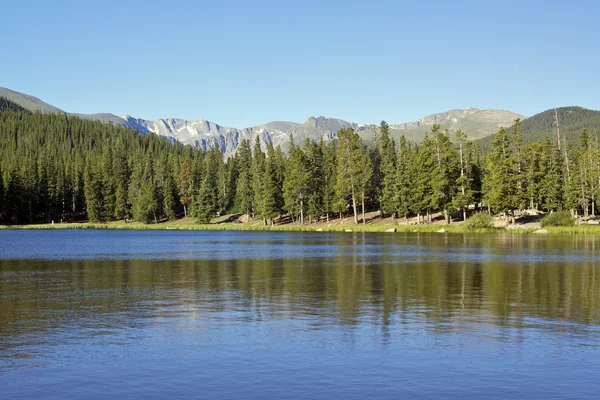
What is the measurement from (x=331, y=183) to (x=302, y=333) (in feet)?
374

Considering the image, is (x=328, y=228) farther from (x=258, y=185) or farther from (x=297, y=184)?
(x=258, y=185)

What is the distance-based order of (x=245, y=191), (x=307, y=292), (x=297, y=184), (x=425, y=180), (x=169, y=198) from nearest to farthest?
(x=307, y=292), (x=425, y=180), (x=297, y=184), (x=245, y=191), (x=169, y=198)

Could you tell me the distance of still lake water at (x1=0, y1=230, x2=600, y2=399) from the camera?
16406 mm

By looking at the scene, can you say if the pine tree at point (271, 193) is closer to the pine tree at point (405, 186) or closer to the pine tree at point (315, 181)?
the pine tree at point (315, 181)

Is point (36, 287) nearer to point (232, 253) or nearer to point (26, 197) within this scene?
point (232, 253)

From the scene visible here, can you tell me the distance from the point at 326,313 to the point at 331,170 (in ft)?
379

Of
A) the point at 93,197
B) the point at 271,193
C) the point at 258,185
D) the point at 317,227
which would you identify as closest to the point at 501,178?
the point at 317,227

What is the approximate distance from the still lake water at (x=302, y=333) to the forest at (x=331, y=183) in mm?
69293

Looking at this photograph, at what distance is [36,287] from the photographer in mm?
36281

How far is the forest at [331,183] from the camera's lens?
4414 inches

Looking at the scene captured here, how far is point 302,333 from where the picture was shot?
22781 millimetres

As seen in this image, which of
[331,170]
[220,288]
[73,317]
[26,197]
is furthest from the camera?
[26,197]

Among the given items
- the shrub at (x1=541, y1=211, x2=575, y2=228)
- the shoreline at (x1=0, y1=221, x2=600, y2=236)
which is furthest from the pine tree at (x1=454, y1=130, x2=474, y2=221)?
the shrub at (x1=541, y1=211, x2=575, y2=228)

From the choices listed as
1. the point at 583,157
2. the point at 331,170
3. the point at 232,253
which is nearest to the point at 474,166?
the point at 583,157
